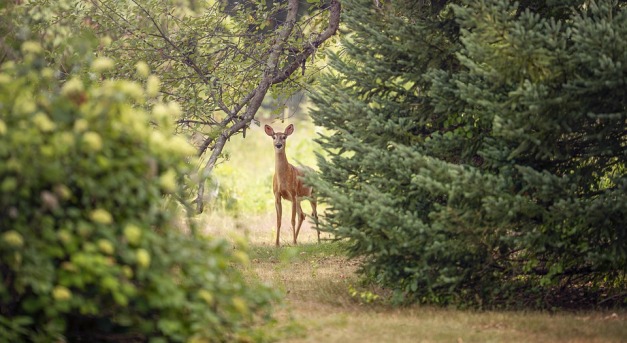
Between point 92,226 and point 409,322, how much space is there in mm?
3521

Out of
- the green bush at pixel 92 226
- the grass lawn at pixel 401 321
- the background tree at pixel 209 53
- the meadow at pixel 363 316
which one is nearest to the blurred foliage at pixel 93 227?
the green bush at pixel 92 226

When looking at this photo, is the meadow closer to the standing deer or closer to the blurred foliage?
the blurred foliage

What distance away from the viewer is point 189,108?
13.3 meters

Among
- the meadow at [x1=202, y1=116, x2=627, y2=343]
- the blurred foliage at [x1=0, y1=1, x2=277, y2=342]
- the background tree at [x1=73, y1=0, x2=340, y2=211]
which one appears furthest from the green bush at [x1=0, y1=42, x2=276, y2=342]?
the background tree at [x1=73, y1=0, x2=340, y2=211]

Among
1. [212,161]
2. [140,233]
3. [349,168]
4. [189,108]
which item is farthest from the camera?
[189,108]

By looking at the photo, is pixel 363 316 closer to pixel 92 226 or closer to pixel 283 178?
pixel 92 226

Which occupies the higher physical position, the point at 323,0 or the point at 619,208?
the point at 323,0

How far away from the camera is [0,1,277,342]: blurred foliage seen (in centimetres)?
556

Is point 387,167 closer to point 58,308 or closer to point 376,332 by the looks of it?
point 376,332

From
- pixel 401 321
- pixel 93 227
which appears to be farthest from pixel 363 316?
pixel 93 227

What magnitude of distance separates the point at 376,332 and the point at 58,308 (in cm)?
293

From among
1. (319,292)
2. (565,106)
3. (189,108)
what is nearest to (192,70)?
(189,108)

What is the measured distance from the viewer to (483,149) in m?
9.09

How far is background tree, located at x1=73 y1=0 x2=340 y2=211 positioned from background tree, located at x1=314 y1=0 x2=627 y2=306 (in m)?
3.11
